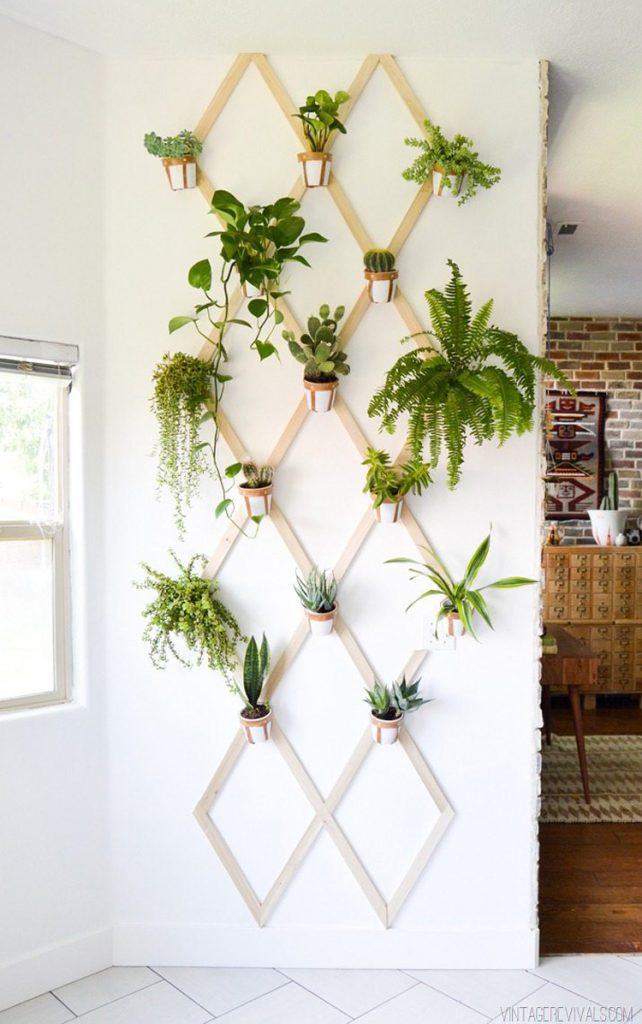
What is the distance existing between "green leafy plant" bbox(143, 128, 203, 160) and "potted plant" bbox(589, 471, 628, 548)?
153 inches

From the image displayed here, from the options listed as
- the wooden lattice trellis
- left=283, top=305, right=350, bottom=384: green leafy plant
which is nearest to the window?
the wooden lattice trellis

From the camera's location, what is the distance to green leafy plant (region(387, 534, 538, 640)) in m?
2.51

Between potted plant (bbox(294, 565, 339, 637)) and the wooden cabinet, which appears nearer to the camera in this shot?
potted plant (bbox(294, 565, 339, 637))

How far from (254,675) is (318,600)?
30cm

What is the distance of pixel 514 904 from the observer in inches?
103

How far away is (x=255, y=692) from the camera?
255 centimetres

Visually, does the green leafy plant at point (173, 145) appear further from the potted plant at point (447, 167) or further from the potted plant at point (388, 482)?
the potted plant at point (388, 482)

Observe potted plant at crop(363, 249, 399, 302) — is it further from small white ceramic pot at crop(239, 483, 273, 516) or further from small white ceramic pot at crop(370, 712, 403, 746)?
small white ceramic pot at crop(370, 712, 403, 746)

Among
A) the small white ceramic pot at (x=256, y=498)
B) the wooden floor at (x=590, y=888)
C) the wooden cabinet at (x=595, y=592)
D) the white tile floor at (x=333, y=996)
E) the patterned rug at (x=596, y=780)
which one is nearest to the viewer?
the white tile floor at (x=333, y=996)

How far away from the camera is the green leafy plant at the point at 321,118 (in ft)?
7.80

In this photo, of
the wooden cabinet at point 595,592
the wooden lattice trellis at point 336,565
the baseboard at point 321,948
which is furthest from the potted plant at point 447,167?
the wooden cabinet at point 595,592

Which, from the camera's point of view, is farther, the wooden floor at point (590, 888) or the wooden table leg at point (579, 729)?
the wooden table leg at point (579, 729)

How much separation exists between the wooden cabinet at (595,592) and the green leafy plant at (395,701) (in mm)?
3048

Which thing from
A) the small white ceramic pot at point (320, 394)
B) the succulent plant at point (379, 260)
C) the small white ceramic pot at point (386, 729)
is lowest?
the small white ceramic pot at point (386, 729)
